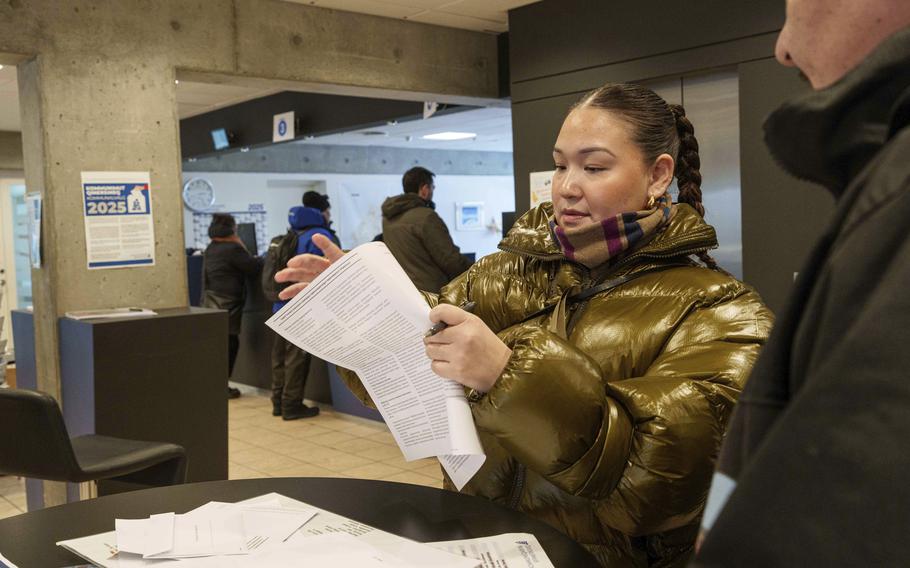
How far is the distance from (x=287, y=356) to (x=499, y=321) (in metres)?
4.90

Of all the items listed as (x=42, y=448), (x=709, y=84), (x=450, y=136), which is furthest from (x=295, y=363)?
(x=450, y=136)

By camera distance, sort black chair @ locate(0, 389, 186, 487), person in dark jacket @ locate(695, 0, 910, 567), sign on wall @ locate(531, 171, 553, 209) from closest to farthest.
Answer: person in dark jacket @ locate(695, 0, 910, 567) → black chair @ locate(0, 389, 186, 487) → sign on wall @ locate(531, 171, 553, 209)

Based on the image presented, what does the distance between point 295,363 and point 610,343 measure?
5104mm

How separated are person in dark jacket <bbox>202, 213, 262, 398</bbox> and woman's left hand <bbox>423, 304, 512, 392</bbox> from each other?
20.1 feet

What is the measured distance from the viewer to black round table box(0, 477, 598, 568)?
1.26 metres

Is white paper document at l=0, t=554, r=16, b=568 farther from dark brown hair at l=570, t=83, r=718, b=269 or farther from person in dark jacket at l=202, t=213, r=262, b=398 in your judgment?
person in dark jacket at l=202, t=213, r=262, b=398

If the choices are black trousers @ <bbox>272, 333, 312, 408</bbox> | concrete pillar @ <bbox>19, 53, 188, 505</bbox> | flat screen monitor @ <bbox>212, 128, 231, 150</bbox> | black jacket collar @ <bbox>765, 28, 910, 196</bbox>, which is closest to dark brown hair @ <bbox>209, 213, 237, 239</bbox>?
black trousers @ <bbox>272, 333, 312, 408</bbox>

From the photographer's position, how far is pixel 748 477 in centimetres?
47

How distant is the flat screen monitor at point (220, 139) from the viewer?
9.50 meters

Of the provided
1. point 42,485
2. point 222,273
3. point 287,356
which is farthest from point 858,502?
point 222,273

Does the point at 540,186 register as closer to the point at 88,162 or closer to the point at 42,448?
the point at 88,162

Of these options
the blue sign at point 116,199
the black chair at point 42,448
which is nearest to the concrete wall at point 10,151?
the blue sign at point 116,199

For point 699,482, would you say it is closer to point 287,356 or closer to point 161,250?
point 161,250

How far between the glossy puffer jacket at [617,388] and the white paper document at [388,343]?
71 millimetres
